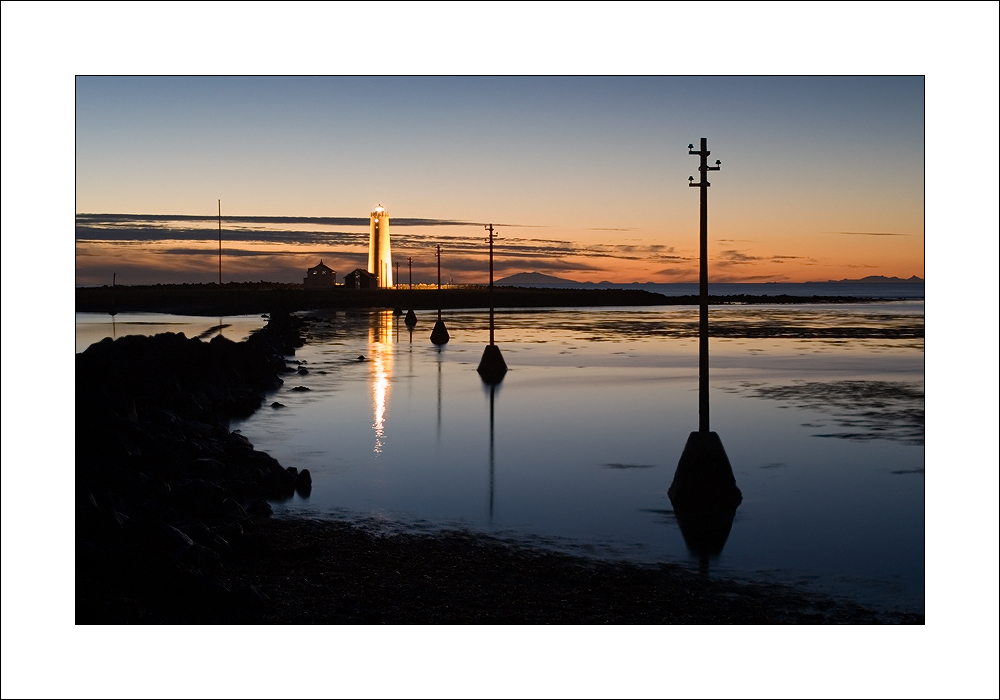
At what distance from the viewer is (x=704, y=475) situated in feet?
52.6

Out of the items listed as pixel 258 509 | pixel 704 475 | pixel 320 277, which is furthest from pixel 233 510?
pixel 320 277

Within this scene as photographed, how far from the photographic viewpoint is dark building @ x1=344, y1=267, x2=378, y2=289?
148250 mm

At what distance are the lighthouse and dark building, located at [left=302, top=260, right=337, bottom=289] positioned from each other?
53.6ft

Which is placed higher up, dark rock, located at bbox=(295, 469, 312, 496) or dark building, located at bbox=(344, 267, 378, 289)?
dark building, located at bbox=(344, 267, 378, 289)

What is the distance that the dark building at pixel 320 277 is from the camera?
531 ft

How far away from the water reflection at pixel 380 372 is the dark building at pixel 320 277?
72.6 m

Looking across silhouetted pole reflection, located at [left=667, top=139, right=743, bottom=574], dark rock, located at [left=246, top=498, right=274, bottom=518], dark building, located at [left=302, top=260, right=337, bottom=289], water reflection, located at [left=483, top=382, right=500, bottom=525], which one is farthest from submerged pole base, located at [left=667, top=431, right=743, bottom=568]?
dark building, located at [left=302, top=260, right=337, bottom=289]

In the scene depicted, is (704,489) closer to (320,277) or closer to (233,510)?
(233,510)

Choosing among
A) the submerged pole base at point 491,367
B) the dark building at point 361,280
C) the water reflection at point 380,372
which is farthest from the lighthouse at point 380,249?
the submerged pole base at point 491,367

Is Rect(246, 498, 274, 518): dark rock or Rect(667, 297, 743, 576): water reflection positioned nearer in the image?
Rect(246, 498, 274, 518): dark rock

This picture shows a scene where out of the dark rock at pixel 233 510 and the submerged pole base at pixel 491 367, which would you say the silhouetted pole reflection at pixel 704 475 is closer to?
the dark rock at pixel 233 510

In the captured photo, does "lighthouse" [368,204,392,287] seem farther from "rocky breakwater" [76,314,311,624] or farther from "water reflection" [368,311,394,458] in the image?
"rocky breakwater" [76,314,311,624]

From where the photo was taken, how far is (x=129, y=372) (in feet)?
85.4

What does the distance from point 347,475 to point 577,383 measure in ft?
73.3
